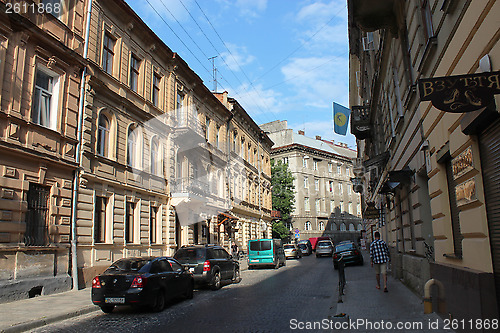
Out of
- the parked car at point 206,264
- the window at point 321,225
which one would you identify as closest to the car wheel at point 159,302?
the parked car at point 206,264

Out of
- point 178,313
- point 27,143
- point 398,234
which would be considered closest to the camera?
point 178,313

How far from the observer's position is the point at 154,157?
20.6 metres

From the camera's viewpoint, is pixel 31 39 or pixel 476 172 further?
pixel 31 39

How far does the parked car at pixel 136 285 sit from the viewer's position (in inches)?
379

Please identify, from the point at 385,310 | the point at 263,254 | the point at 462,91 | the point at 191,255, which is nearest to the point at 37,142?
the point at 191,255

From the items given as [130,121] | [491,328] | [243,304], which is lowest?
[243,304]

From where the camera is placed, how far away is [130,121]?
18.5 m

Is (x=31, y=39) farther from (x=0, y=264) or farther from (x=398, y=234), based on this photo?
(x=398, y=234)

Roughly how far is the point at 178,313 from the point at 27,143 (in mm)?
7372

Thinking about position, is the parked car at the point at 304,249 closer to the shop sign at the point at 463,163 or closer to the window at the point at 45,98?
the window at the point at 45,98

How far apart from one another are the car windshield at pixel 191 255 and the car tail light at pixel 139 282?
14.9 feet

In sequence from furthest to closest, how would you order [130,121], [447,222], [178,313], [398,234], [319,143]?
[319,143] → [130,121] → [398,234] → [178,313] → [447,222]

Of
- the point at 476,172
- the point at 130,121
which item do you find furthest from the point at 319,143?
the point at 476,172

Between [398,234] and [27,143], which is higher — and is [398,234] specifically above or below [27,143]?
below
